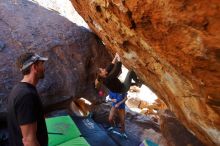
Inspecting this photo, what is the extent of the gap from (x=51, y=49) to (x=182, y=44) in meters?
5.20

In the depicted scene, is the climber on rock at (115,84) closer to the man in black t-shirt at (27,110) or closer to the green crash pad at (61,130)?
the green crash pad at (61,130)

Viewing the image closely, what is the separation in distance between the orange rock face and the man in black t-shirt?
1.28 m

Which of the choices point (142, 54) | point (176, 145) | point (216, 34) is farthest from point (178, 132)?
point (216, 34)

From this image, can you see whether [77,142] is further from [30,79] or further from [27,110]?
[27,110]

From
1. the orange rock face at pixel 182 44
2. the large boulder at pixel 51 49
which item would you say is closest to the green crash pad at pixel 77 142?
the large boulder at pixel 51 49

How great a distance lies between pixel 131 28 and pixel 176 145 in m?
3.14

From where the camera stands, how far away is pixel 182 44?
108 inches

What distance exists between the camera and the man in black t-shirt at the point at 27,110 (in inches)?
130

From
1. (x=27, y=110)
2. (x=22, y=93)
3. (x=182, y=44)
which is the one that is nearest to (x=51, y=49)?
Answer: (x=22, y=93)

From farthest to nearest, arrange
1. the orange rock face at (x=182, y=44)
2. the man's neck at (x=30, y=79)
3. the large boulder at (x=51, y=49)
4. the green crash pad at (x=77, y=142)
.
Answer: the large boulder at (x=51, y=49)
the green crash pad at (x=77, y=142)
the man's neck at (x=30, y=79)
the orange rock face at (x=182, y=44)

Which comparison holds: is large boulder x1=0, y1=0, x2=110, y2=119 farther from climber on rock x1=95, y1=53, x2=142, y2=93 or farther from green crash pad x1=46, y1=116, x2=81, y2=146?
climber on rock x1=95, y1=53, x2=142, y2=93

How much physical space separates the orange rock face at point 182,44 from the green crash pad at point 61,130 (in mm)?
3072

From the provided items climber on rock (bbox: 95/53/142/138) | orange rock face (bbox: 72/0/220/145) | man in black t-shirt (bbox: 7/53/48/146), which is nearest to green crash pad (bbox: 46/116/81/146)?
climber on rock (bbox: 95/53/142/138)

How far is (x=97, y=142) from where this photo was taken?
276 inches
